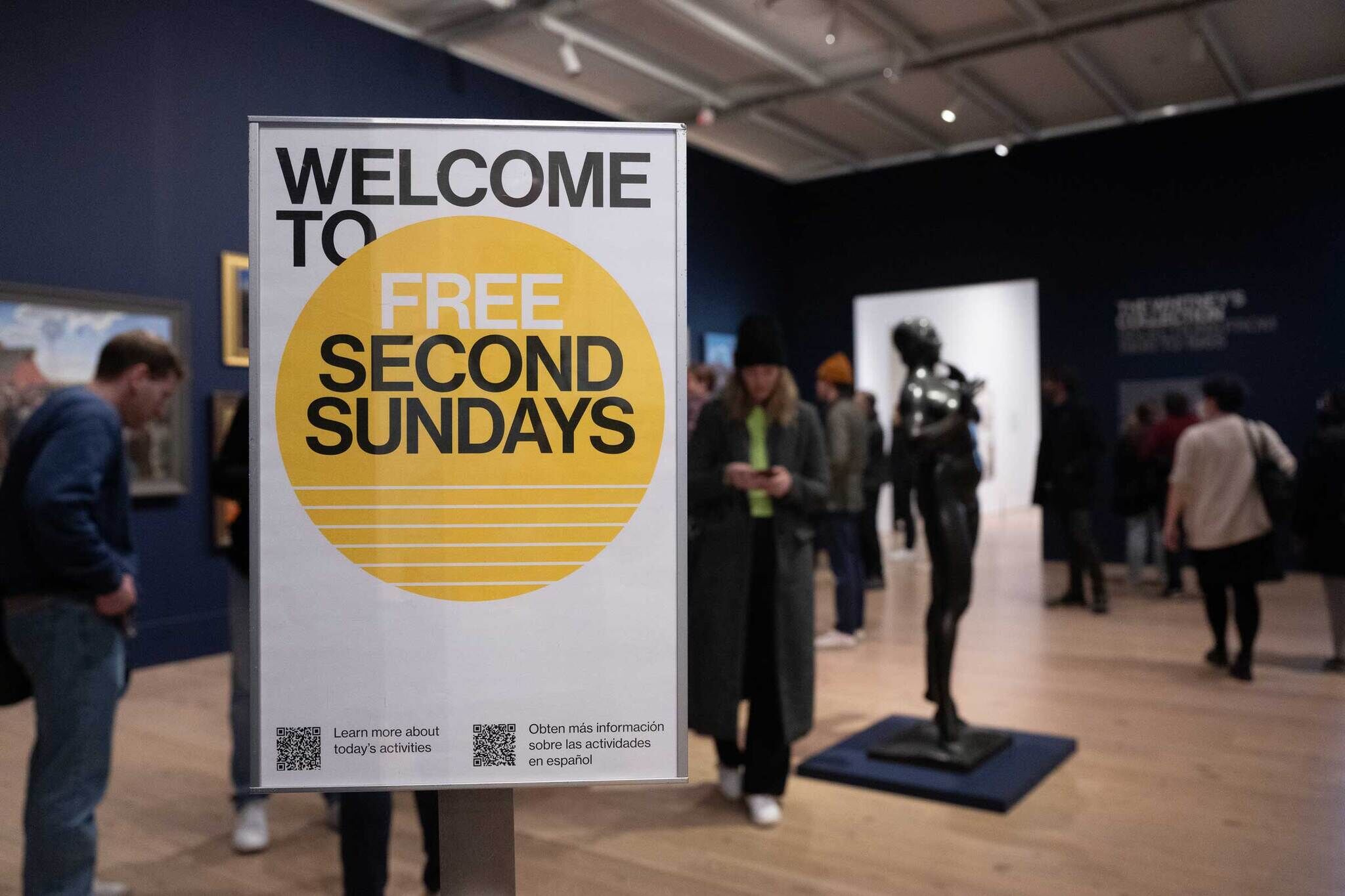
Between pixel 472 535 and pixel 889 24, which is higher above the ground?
pixel 889 24

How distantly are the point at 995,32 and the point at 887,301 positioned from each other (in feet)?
15.8

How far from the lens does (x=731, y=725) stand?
3.46 meters

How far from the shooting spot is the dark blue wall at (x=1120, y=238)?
9320mm

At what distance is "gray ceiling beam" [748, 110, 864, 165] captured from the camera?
10.2 m

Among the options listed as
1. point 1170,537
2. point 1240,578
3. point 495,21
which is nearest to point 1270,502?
point 1240,578

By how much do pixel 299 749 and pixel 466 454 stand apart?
362mm

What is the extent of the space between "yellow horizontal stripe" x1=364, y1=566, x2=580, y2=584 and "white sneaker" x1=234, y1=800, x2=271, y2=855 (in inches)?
105

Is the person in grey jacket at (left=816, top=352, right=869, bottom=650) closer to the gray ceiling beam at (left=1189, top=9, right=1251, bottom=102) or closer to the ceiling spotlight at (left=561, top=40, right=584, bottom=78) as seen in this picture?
the ceiling spotlight at (left=561, top=40, right=584, bottom=78)

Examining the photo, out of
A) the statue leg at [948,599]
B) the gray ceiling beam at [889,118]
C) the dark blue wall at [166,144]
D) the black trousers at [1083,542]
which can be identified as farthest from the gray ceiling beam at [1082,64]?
the statue leg at [948,599]

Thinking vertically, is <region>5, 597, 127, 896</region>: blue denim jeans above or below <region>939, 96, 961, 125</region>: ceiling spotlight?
below

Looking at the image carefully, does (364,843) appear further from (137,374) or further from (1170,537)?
(1170,537)

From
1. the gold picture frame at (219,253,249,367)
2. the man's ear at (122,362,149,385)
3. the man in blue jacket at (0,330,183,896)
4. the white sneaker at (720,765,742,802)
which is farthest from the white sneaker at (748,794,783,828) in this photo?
the gold picture frame at (219,253,249,367)

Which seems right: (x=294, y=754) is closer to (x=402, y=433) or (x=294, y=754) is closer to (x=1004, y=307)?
(x=402, y=433)

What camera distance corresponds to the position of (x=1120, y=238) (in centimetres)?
1030
